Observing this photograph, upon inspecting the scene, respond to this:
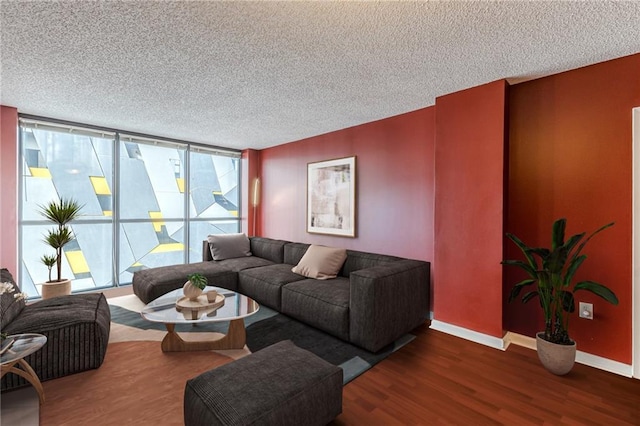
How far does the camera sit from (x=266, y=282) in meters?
3.46

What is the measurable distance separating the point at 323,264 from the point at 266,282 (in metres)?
0.74

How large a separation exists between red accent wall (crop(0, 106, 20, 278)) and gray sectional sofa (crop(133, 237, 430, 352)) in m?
1.40

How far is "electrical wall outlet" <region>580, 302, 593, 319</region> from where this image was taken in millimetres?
2299

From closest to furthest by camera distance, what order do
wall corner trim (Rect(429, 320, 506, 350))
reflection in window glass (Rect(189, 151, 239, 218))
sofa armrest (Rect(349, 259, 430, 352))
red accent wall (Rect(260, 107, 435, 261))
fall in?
sofa armrest (Rect(349, 259, 430, 352)) < wall corner trim (Rect(429, 320, 506, 350)) < red accent wall (Rect(260, 107, 435, 261)) < reflection in window glass (Rect(189, 151, 239, 218))

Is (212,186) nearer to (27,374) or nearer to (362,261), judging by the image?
(362,261)

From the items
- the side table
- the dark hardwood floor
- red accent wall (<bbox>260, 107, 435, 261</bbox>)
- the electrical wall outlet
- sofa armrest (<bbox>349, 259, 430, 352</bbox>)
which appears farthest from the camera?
red accent wall (<bbox>260, 107, 435, 261</bbox>)

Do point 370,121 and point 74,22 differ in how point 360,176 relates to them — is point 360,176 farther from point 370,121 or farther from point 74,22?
point 74,22

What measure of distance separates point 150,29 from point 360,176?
281 cm

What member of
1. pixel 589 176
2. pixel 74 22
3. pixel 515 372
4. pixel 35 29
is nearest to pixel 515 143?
pixel 589 176

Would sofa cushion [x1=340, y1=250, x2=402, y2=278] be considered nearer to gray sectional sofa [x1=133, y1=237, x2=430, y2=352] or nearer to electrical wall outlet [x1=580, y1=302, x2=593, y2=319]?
gray sectional sofa [x1=133, y1=237, x2=430, y2=352]

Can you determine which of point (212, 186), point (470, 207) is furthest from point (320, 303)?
point (212, 186)

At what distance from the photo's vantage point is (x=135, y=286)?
3.79 meters

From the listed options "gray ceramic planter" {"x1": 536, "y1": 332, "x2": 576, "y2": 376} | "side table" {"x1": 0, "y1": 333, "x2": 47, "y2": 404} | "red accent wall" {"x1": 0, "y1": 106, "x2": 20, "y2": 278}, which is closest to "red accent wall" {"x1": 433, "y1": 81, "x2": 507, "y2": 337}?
"gray ceramic planter" {"x1": 536, "y1": 332, "x2": 576, "y2": 376}

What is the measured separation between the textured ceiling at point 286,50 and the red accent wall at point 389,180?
391mm
